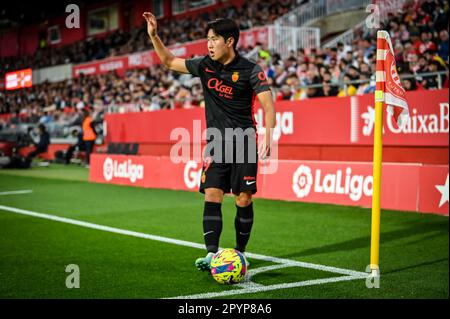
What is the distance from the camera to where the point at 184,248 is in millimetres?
6840

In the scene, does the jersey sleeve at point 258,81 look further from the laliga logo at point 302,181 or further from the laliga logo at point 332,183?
the laliga logo at point 302,181

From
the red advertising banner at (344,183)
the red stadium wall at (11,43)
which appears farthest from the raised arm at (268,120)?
the red stadium wall at (11,43)

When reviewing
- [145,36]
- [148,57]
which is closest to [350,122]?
[148,57]

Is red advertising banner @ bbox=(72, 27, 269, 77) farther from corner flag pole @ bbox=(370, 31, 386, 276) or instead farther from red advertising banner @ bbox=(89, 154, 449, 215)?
corner flag pole @ bbox=(370, 31, 386, 276)

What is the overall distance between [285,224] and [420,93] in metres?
5.19

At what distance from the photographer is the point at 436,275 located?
5.49 meters

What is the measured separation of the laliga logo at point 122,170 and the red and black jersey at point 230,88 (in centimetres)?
928

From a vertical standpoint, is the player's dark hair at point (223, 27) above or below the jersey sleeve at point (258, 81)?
above

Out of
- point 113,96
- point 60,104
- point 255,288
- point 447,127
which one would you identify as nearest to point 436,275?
point 255,288

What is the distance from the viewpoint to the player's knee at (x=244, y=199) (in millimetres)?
5682

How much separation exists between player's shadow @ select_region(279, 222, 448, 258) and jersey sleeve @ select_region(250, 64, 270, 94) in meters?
2.01

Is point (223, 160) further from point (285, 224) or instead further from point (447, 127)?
point (447, 127)
